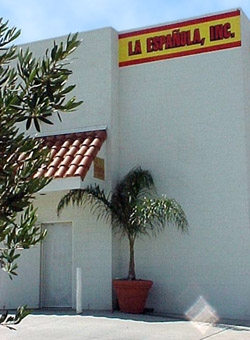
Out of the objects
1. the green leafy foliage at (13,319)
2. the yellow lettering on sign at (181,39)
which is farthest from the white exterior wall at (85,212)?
the green leafy foliage at (13,319)

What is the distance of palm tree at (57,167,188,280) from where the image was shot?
46.4ft

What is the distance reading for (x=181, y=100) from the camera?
1522cm

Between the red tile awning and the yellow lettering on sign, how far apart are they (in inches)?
87.8

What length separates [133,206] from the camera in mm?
14516

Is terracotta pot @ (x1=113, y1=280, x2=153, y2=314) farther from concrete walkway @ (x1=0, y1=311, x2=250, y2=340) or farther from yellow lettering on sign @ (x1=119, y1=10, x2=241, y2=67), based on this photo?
yellow lettering on sign @ (x1=119, y1=10, x2=241, y2=67)

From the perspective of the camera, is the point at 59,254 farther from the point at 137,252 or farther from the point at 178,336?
the point at 178,336

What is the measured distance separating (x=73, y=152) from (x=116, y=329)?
4754 mm

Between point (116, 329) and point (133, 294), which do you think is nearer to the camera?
point (116, 329)

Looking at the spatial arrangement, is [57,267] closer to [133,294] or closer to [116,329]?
[133,294]

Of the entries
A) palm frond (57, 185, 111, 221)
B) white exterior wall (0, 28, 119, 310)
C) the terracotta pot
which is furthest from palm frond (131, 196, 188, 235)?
the terracotta pot

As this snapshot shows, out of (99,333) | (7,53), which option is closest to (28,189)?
(7,53)

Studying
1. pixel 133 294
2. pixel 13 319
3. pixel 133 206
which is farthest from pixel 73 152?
pixel 13 319

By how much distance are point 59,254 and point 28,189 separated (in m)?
11.6

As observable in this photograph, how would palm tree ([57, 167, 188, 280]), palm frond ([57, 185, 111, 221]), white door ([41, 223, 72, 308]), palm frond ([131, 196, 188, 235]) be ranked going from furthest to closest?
white door ([41, 223, 72, 308]) < palm frond ([57, 185, 111, 221]) < palm tree ([57, 167, 188, 280]) < palm frond ([131, 196, 188, 235])
